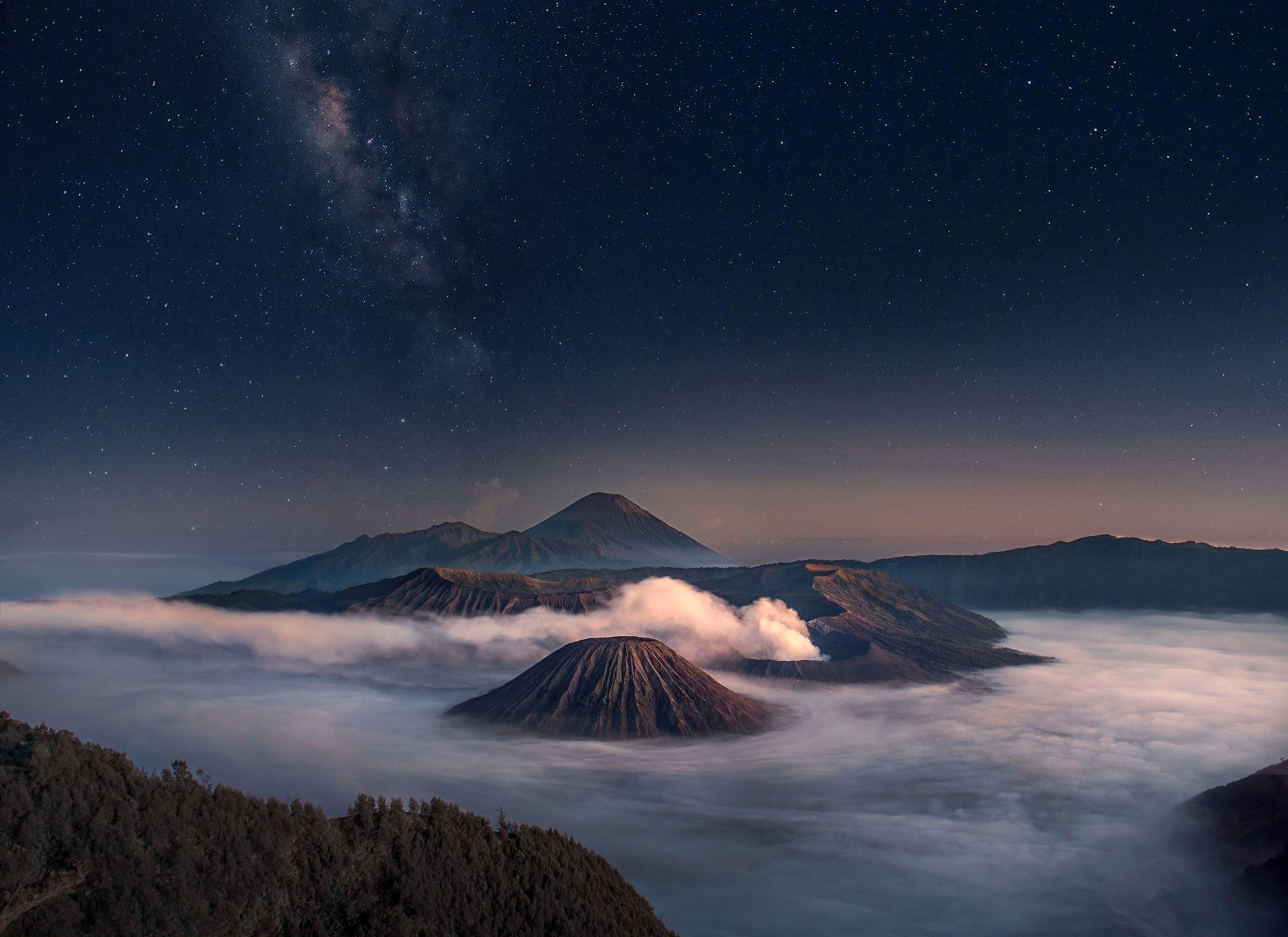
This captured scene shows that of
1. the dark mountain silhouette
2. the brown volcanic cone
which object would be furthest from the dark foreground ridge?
the brown volcanic cone

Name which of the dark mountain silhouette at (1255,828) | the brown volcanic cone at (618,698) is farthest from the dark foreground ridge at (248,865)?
the brown volcanic cone at (618,698)

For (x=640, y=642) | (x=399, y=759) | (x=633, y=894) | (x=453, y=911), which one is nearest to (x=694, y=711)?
(x=640, y=642)

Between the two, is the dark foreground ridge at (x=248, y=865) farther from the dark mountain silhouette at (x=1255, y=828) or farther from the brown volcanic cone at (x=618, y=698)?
the brown volcanic cone at (x=618, y=698)

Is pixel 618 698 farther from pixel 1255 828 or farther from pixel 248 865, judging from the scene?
→ pixel 248 865

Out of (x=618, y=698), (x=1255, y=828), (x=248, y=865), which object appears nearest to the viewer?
(x=248, y=865)

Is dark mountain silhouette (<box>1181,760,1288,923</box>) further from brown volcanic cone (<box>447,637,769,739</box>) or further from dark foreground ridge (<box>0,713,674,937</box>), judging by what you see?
brown volcanic cone (<box>447,637,769,739</box>)

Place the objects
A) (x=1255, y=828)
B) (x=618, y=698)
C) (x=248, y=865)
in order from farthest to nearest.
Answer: (x=618, y=698) < (x=1255, y=828) < (x=248, y=865)

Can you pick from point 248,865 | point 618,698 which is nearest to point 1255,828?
point 248,865
